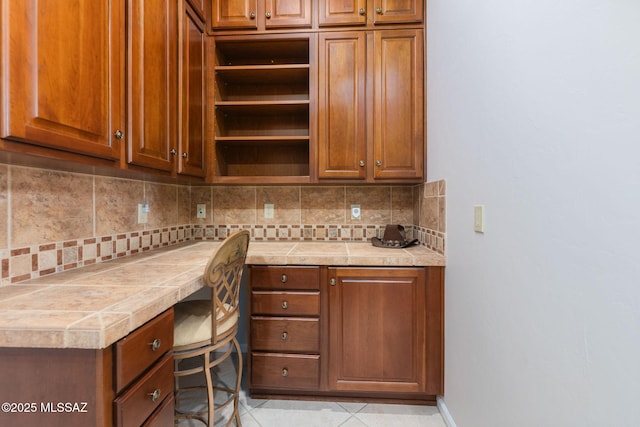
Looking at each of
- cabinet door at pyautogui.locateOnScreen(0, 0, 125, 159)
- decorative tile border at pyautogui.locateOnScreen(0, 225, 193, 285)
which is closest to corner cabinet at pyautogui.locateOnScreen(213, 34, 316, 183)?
decorative tile border at pyautogui.locateOnScreen(0, 225, 193, 285)

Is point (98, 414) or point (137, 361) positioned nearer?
point (98, 414)

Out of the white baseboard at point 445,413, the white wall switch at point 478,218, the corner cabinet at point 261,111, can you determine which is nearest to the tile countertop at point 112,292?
the white wall switch at point 478,218

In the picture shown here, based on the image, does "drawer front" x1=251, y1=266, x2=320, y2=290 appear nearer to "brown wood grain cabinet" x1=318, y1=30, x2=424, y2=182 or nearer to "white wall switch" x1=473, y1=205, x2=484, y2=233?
"brown wood grain cabinet" x1=318, y1=30, x2=424, y2=182

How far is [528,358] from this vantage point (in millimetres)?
848

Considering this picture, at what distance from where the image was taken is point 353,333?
161 centimetres

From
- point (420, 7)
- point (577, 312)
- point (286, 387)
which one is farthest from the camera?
point (420, 7)

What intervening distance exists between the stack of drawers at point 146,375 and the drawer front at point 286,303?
688 millimetres

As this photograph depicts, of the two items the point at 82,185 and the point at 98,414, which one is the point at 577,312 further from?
the point at 82,185

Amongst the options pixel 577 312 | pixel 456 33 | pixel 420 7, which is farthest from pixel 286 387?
pixel 420 7

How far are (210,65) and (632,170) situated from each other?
213cm

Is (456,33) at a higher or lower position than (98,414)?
higher

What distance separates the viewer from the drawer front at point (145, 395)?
2.39 ft

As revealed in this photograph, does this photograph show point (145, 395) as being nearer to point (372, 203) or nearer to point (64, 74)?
point (64, 74)

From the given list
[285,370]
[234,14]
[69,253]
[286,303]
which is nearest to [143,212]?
[69,253]
